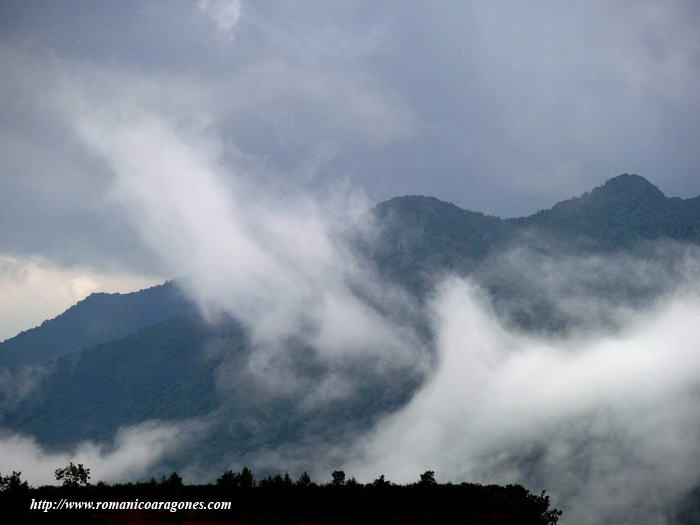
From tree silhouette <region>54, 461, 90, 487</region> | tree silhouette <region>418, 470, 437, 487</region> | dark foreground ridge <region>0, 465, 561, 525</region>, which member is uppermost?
tree silhouette <region>54, 461, 90, 487</region>

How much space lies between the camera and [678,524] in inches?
7771

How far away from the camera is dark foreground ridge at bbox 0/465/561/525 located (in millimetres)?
30281

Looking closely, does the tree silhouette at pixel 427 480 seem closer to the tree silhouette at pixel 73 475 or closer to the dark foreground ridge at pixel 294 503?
the dark foreground ridge at pixel 294 503

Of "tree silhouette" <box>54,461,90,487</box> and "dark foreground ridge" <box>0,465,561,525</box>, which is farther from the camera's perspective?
"tree silhouette" <box>54,461,90,487</box>

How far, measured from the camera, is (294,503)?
33.6 meters

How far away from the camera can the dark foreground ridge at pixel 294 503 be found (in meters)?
30.3

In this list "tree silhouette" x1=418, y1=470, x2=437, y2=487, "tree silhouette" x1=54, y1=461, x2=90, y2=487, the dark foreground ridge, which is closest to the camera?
the dark foreground ridge

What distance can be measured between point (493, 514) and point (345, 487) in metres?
10.3

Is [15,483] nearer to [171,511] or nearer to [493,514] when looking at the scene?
[171,511]

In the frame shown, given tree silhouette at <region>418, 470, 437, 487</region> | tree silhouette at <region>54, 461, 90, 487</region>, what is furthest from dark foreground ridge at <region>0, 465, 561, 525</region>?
tree silhouette at <region>54, 461, 90, 487</region>

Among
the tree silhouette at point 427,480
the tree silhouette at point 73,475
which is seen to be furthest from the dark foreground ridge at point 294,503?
the tree silhouette at point 73,475

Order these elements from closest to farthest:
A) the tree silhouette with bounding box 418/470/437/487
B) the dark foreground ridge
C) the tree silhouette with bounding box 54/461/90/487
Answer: the dark foreground ridge, the tree silhouette with bounding box 418/470/437/487, the tree silhouette with bounding box 54/461/90/487

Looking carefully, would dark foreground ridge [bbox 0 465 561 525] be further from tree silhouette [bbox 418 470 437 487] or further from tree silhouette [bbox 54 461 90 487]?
tree silhouette [bbox 54 461 90 487]

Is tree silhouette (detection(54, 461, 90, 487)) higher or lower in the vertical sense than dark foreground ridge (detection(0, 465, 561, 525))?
higher
